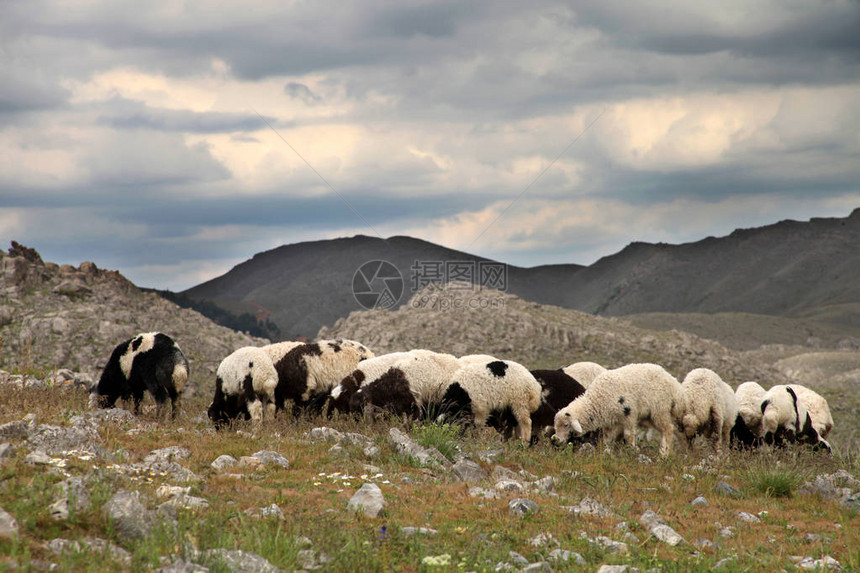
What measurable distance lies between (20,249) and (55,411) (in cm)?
2485

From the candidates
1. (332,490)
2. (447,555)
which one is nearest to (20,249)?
(332,490)

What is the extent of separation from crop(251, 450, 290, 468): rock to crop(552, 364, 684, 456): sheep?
21.3ft

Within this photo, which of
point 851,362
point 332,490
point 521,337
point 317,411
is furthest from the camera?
point 851,362

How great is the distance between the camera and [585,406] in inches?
591

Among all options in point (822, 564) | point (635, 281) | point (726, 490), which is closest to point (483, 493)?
point (822, 564)

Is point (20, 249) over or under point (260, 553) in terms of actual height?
over

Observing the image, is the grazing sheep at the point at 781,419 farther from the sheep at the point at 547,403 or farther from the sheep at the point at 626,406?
the sheep at the point at 547,403

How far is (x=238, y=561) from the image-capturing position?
234 inches

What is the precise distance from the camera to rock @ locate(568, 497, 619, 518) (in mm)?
8844

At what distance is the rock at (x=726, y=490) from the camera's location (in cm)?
1093

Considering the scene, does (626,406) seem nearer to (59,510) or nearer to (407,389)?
(407,389)

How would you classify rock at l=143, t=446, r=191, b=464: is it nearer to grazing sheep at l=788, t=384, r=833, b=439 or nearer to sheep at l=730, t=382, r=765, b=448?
sheep at l=730, t=382, r=765, b=448

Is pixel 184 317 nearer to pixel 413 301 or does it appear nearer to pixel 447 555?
pixel 413 301

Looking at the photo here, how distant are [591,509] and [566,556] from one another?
211cm
